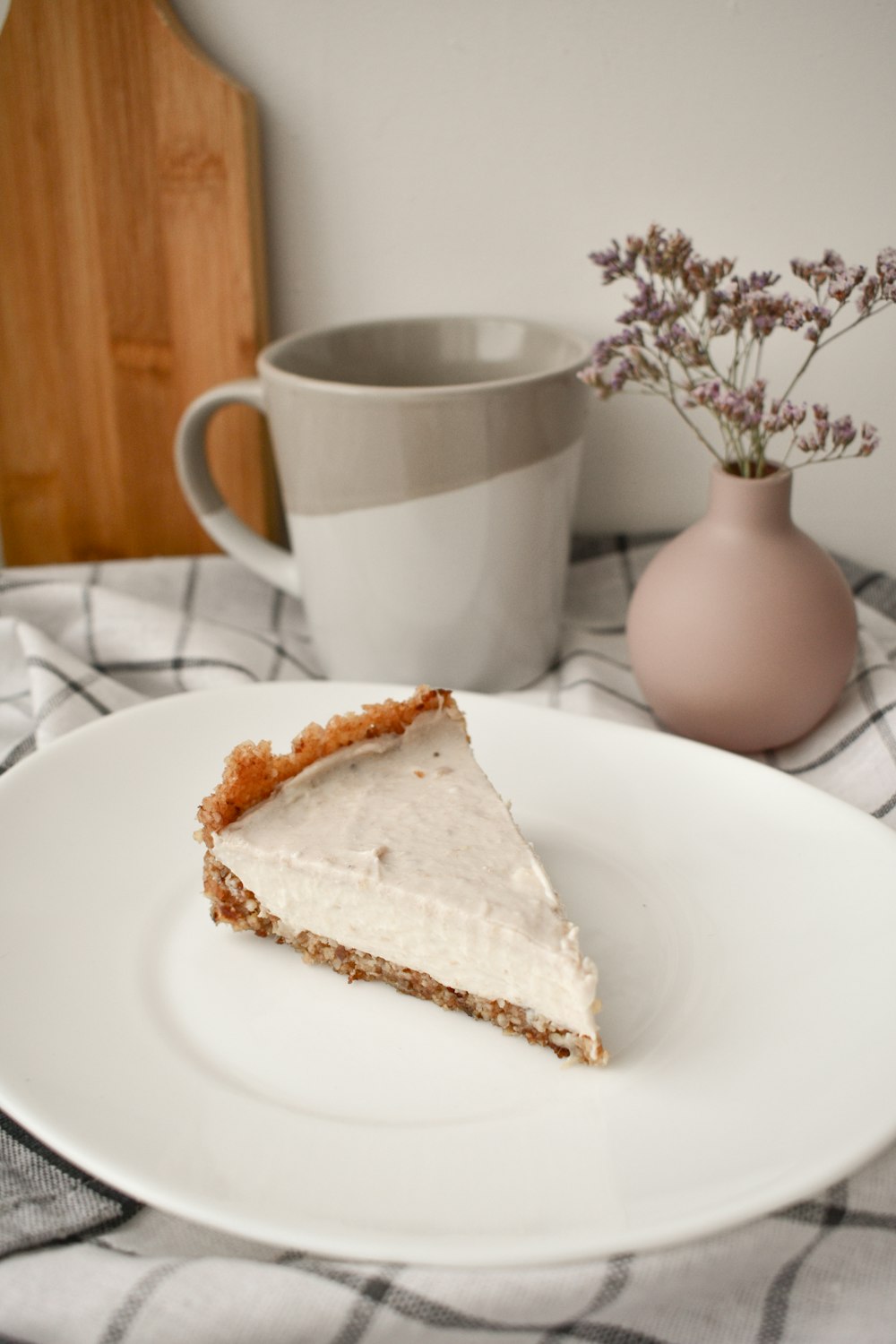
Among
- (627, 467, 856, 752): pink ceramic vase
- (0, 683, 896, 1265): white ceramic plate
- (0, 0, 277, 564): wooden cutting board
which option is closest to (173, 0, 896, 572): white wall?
(0, 0, 277, 564): wooden cutting board

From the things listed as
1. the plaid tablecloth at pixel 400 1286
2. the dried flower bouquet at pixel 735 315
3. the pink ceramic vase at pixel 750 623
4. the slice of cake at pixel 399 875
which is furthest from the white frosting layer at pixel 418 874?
A: the dried flower bouquet at pixel 735 315

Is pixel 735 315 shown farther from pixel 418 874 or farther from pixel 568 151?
pixel 418 874

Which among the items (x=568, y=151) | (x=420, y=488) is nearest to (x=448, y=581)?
(x=420, y=488)

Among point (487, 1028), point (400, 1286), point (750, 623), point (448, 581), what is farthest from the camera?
point (448, 581)

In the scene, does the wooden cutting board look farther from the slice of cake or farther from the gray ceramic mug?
the slice of cake

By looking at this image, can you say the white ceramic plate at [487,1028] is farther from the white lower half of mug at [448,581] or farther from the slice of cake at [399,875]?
the white lower half of mug at [448,581]
